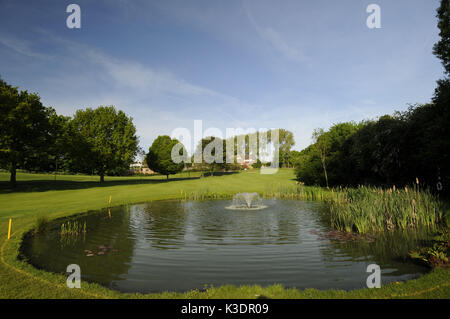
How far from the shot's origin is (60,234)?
13539mm

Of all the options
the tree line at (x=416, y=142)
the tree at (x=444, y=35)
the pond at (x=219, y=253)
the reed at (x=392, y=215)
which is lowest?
the pond at (x=219, y=253)

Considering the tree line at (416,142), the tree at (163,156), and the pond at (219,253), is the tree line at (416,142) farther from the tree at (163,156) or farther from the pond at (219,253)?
the tree at (163,156)

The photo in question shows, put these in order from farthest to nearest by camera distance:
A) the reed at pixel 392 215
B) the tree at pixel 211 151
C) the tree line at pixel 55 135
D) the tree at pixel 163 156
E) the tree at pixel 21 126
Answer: the tree at pixel 211 151, the tree at pixel 163 156, the tree line at pixel 55 135, the tree at pixel 21 126, the reed at pixel 392 215

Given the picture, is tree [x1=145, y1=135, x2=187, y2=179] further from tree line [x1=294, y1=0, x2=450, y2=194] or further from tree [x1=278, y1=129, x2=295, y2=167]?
tree [x1=278, y1=129, x2=295, y2=167]

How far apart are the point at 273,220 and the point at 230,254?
22.8 ft

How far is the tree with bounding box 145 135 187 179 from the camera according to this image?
213 feet

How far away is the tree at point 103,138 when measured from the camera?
51.8 meters

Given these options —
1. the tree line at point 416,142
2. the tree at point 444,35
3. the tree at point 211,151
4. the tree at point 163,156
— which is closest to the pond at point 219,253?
the tree line at point 416,142

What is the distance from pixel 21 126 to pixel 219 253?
128ft

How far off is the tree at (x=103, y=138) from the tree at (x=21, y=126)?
33.1ft

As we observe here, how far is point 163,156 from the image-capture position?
213 feet

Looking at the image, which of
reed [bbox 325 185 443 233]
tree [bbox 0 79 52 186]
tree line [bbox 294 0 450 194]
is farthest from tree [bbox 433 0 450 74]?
tree [bbox 0 79 52 186]
